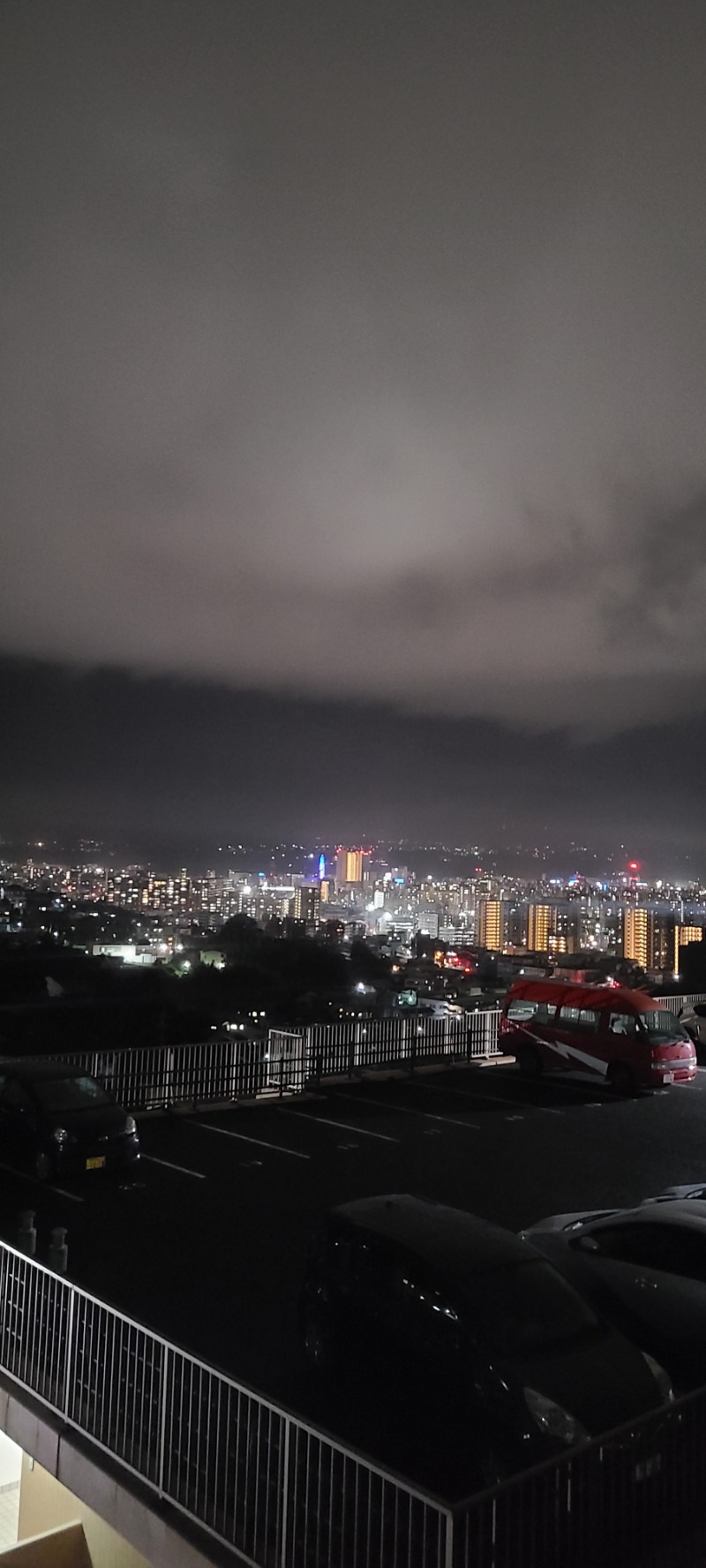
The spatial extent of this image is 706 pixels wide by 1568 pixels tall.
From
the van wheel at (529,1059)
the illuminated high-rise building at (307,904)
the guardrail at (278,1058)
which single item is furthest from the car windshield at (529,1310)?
the illuminated high-rise building at (307,904)

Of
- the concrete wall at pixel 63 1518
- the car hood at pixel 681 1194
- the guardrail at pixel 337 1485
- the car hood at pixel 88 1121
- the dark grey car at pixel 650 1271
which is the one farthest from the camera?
the car hood at pixel 88 1121

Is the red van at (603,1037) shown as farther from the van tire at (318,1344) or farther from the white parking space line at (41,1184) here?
the van tire at (318,1344)

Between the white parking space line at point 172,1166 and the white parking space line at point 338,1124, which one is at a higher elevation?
the white parking space line at point 172,1166

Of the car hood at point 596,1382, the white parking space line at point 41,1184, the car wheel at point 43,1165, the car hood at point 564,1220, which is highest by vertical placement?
the car hood at point 596,1382

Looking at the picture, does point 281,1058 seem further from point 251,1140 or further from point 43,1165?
point 43,1165

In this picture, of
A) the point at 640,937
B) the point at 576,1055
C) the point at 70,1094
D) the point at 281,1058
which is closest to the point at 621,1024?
the point at 576,1055

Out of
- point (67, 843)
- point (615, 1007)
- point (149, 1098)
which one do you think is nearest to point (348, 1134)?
point (149, 1098)
